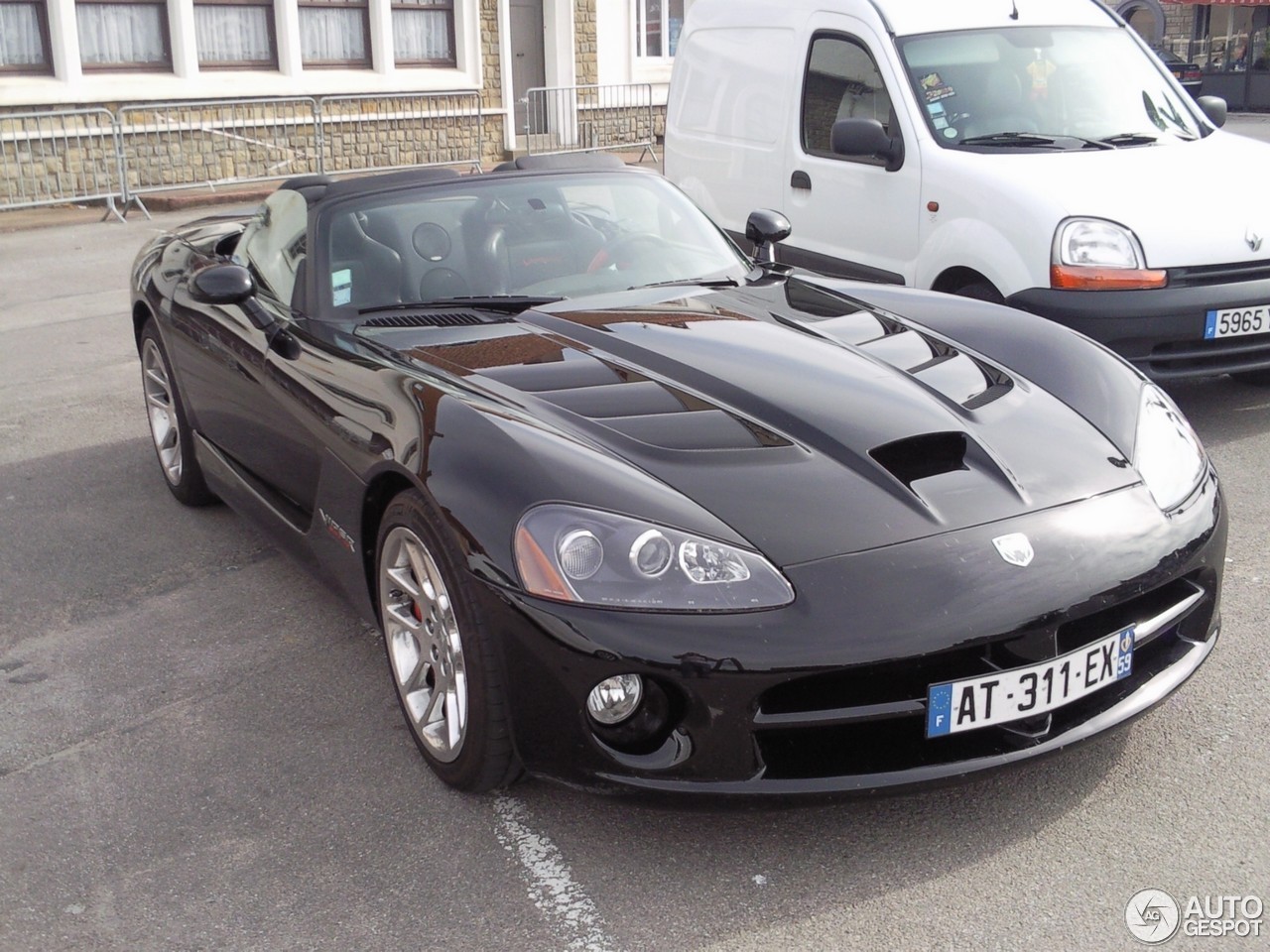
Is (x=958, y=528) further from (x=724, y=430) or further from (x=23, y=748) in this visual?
(x=23, y=748)

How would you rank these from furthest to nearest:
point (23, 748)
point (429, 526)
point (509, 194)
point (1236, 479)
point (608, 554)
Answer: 1. point (1236, 479)
2. point (509, 194)
3. point (23, 748)
4. point (429, 526)
5. point (608, 554)

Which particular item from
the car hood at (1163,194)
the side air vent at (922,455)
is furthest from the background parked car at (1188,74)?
the side air vent at (922,455)

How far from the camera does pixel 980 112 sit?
679cm

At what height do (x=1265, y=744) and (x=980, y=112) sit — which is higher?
(x=980, y=112)

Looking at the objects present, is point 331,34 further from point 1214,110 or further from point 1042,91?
point 1042,91

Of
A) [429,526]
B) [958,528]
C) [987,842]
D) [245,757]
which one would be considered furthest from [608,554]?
[245,757]

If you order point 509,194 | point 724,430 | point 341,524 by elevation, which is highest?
point 509,194

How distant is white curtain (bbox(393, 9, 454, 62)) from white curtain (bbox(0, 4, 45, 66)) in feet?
15.3

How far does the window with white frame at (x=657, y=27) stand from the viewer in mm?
21188

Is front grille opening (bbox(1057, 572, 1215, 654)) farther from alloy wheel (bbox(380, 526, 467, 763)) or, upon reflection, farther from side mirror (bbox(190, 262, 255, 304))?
side mirror (bbox(190, 262, 255, 304))

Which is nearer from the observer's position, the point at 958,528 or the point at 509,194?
the point at 958,528

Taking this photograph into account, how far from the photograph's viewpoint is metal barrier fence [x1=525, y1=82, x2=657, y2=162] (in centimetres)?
2016

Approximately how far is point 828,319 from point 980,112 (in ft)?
10.3

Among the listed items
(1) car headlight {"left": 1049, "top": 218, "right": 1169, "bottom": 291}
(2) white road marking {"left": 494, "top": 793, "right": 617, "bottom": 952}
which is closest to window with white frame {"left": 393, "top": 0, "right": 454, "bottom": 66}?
(1) car headlight {"left": 1049, "top": 218, "right": 1169, "bottom": 291}
